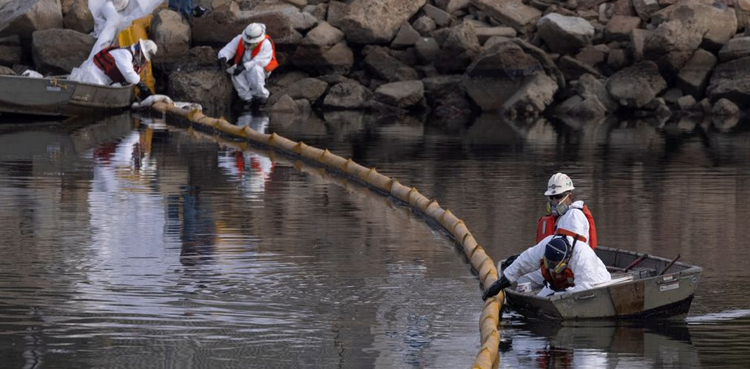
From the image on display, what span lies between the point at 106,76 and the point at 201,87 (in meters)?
4.45

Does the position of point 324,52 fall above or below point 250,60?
above

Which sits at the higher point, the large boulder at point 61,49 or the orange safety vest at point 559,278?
the large boulder at point 61,49

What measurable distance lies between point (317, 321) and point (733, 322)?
3735mm

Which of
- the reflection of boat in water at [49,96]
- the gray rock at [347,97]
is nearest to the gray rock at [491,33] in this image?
the gray rock at [347,97]

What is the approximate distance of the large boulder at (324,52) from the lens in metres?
38.2

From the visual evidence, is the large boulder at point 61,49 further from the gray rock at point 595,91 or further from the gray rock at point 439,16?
the gray rock at point 595,91

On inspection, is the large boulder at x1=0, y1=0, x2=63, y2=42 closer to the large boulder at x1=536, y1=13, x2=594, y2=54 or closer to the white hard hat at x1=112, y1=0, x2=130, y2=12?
the white hard hat at x1=112, y1=0, x2=130, y2=12

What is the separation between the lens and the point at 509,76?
3722cm

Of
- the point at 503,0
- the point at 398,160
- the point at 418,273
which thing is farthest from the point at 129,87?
the point at 418,273

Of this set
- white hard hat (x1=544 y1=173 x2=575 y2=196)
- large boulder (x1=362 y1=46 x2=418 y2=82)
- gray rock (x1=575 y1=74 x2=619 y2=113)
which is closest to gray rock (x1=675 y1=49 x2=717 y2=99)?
gray rock (x1=575 y1=74 x2=619 y2=113)

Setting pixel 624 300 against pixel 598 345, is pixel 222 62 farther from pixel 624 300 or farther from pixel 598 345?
pixel 598 345

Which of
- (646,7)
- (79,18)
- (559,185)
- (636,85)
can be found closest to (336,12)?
(79,18)

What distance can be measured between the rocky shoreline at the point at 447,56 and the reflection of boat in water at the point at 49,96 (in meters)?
5.22

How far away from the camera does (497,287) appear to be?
45.2ft
